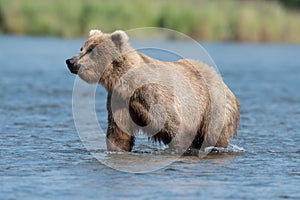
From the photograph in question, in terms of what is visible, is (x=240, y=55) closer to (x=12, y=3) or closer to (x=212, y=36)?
(x=212, y=36)

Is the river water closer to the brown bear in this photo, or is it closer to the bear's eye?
the brown bear

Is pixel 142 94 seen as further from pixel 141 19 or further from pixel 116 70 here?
pixel 141 19

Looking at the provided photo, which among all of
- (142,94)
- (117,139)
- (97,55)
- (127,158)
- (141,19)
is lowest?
(127,158)

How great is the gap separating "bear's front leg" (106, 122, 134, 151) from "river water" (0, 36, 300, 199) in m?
0.11

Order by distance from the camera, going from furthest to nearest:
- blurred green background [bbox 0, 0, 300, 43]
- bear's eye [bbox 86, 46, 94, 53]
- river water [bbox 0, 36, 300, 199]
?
blurred green background [bbox 0, 0, 300, 43], bear's eye [bbox 86, 46, 94, 53], river water [bbox 0, 36, 300, 199]

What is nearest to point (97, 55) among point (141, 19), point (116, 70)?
point (116, 70)

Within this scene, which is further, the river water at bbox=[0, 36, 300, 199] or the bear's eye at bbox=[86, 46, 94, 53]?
the bear's eye at bbox=[86, 46, 94, 53]

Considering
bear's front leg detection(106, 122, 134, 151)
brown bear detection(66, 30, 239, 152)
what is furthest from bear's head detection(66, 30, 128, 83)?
bear's front leg detection(106, 122, 134, 151)

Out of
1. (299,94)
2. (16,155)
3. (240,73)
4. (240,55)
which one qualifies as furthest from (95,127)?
(240,55)

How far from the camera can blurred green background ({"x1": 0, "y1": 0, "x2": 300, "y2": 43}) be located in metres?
32.7

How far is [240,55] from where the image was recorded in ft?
96.1

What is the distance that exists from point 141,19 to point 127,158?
25017mm

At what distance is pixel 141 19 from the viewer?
3334cm

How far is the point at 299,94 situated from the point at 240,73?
539 centimetres
